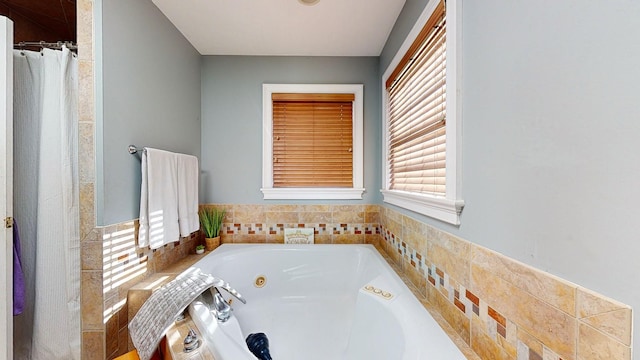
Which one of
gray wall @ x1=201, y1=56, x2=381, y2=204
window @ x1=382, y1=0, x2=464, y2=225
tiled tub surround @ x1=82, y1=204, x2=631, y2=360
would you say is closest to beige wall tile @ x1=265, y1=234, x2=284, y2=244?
tiled tub surround @ x1=82, y1=204, x2=631, y2=360

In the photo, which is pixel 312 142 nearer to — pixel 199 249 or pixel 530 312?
pixel 199 249

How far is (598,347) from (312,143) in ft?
6.08

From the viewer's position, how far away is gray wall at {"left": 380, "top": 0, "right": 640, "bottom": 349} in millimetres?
417

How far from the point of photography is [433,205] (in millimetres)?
1030

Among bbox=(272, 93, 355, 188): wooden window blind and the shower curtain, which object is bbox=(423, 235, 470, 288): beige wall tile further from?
the shower curtain

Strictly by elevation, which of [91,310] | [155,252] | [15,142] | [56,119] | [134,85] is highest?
[134,85]

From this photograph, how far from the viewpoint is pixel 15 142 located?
1.09 metres

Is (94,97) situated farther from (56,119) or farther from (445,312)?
(445,312)

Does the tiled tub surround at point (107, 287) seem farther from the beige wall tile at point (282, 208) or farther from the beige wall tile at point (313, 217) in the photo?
the beige wall tile at point (313, 217)

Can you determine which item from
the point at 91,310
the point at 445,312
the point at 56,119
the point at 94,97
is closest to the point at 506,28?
the point at 445,312

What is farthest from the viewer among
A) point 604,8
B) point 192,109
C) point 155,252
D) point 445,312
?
point 192,109

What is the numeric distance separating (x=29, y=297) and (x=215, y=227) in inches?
39.7

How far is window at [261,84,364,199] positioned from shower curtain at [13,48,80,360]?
46.2 inches

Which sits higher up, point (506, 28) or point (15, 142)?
point (506, 28)
